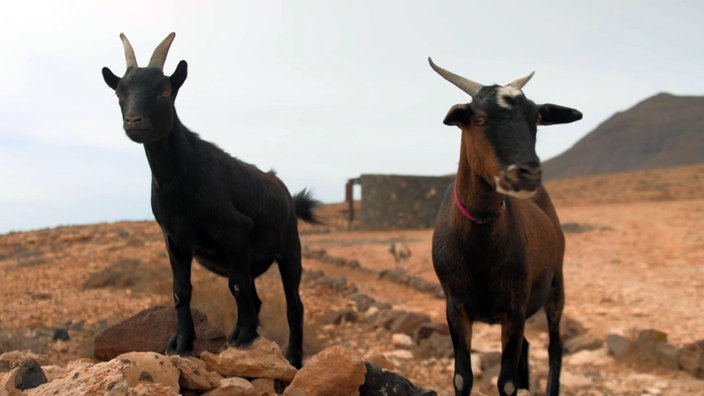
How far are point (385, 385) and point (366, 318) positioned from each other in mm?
5963

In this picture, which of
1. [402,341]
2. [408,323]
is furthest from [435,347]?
[408,323]

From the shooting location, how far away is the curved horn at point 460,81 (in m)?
4.07

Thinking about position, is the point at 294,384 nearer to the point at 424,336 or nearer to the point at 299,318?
the point at 299,318

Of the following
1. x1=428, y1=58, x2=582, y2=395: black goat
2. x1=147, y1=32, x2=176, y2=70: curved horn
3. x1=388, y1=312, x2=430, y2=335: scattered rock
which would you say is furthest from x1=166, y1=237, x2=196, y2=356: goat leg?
x1=388, y1=312, x2=430, y2=335: scattered rock

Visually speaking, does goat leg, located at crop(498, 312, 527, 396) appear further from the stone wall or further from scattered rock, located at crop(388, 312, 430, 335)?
the stone wall

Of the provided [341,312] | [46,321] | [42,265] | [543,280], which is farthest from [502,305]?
[42,265]

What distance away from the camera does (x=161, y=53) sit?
4.33 meters

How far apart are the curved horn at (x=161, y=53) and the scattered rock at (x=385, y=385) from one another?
2630 mm

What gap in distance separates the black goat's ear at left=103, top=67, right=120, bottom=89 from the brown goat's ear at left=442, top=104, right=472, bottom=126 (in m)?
2.24

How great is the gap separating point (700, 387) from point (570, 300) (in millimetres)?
4250

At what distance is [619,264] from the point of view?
1400cm

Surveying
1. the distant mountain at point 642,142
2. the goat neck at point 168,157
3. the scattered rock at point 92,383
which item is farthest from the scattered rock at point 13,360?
the distant mountain at point 642,142

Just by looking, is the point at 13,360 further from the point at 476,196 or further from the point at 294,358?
the point at 476,196

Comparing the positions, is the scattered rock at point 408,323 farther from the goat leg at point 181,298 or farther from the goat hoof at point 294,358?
the goat leg at point 181,298
